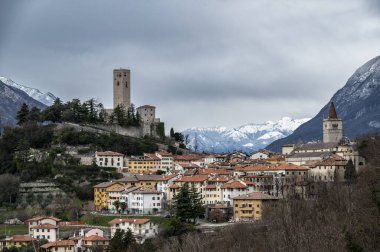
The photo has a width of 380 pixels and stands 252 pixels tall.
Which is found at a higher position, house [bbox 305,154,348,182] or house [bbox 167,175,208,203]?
house [bbox 305,154,348,182]

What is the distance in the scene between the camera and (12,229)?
229ft

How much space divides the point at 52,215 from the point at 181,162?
20676mm

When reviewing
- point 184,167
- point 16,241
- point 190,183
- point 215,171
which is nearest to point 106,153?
point 184,167

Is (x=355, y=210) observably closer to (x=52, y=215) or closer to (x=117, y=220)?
(x=117, y=220)

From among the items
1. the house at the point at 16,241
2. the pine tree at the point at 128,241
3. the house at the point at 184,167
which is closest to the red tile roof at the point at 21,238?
the house at the point at 16,241

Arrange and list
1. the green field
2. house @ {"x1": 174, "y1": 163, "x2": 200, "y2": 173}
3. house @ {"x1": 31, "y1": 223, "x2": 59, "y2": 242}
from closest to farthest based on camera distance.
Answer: house @ {"x1": 31, "y1": 223, "x2": 59, "y2": 242} → the green field → house @ {"x1": 174, "y1": 163, "x2": 200, "y2": 173}

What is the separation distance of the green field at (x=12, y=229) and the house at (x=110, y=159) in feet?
53.4

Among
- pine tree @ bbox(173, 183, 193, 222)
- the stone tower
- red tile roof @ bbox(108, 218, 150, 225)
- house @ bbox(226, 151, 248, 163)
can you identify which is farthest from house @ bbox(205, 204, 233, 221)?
the stone tower

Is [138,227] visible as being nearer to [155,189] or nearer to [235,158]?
[155,189]

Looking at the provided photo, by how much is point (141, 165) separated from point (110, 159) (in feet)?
12.3

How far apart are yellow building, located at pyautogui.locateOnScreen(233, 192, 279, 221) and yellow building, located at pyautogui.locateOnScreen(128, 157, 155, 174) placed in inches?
793

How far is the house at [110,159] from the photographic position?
282 feet

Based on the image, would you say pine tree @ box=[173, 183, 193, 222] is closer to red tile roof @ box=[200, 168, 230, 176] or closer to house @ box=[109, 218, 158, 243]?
house @ box=[109, 218, 158, 243]

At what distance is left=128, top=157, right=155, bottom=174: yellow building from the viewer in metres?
88.3
